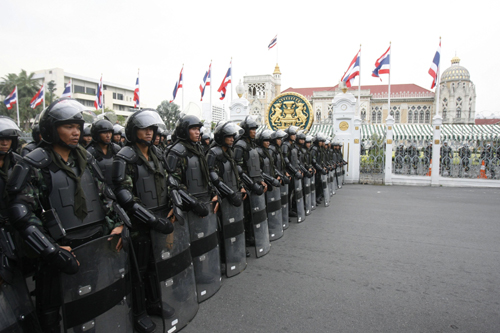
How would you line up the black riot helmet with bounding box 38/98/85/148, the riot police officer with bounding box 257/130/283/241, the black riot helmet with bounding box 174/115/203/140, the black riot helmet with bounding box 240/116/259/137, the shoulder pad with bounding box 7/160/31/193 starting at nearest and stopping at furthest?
1. the shoulder pad with bounding box 7/160/31/193
2. the black riot helmet with bounding box 38/98/85/148
3. the black riot helmet with bounding box 174/115/203/140
4. the black riot helmet with bounding box 240/116/259/137
5. the riot police officer with bounding box 257/130/283/241

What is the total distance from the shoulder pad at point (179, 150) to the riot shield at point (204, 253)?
682 mm

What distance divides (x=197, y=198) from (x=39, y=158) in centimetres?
186

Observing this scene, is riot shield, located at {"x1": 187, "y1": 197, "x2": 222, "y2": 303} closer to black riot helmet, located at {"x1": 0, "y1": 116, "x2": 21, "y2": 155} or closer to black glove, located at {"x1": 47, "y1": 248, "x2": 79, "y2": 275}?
black glove, located at {"x1": 47, "y1": 248, "x2": 79, "y2": 275}

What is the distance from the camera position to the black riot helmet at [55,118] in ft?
8.52

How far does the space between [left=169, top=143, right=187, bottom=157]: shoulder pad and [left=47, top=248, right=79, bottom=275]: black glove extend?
1.84 metres

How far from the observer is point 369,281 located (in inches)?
170

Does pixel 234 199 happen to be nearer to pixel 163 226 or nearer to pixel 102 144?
pixel 163 226

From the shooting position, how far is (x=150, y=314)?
140 inches

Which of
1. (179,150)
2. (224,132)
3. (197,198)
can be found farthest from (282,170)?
(179,150)

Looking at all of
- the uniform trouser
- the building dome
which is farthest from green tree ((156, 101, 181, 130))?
the building dome

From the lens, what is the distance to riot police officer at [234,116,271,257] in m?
5.16

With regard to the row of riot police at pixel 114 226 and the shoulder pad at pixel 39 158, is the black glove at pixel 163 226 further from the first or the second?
the shoulder pad at pixel 39 158

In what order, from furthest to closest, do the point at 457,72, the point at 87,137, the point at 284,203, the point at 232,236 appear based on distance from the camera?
the point at 457,72 → the point at 284,203 → the point at 87,137 → the point at 232,236

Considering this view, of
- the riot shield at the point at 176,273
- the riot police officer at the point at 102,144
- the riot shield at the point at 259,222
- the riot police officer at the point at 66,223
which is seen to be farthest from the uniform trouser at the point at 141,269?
the riot police officer at the point at 102,144
